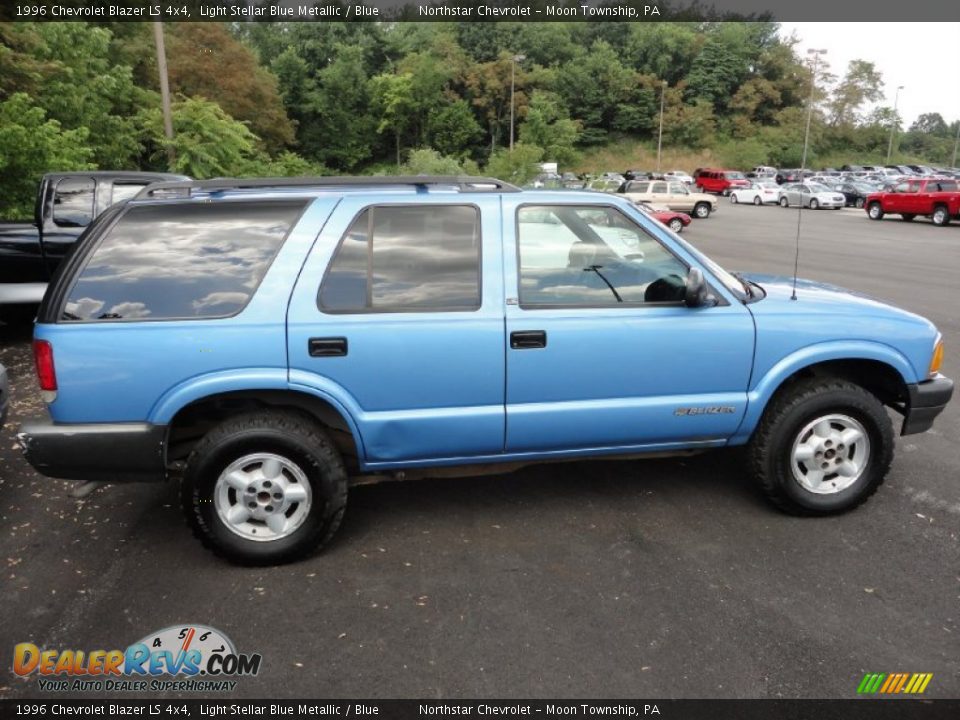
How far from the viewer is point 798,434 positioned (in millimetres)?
4070

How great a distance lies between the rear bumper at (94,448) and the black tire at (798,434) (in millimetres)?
3137

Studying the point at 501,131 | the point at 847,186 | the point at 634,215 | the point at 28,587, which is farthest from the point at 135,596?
the point at 501,131

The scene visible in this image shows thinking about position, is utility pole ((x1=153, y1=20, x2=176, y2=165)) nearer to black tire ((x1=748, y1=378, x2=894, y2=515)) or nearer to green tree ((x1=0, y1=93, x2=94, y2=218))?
green tree ((x1=0, y1=93, x2=94, y2=218))

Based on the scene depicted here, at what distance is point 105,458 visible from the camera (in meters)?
3.47

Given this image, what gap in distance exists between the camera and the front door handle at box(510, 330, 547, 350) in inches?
146

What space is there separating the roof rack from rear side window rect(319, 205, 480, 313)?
26 cm

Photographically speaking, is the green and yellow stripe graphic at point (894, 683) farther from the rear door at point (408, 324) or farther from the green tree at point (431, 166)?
the green tree at point (431, 166)

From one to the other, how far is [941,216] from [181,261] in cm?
3006

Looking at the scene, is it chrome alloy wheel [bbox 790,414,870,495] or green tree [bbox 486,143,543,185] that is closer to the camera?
chrome alloy wheel [bbox 790,414,870,495]

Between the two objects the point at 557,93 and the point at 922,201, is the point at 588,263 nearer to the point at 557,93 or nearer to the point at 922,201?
the point at 922,201
